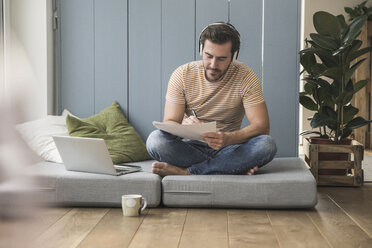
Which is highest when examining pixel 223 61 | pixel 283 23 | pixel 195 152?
pixel 283 23

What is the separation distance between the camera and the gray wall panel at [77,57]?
3.77 m

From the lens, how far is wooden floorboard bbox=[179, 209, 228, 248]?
2.02 m

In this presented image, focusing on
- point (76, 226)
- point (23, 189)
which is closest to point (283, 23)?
point (76, 226)

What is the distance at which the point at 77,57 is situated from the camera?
3.79m

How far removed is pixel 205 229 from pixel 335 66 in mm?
1943

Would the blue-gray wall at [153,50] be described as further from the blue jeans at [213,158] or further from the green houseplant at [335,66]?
the blue jeans at [213,158]

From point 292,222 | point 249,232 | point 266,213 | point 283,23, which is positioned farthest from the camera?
point 283,23

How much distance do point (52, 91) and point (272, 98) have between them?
64.2 inches

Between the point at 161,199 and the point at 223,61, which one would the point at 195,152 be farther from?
the point at 223,61

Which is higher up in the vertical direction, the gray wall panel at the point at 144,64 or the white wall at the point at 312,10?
the white wall at the point at 312,10

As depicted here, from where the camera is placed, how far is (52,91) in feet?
12.5

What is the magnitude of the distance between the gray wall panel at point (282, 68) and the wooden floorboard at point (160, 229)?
4.12ft

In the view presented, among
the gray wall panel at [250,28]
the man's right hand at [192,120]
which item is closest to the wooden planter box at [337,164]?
the gray wall panel at [250,28]

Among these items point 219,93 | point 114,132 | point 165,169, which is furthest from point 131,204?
point 114,132
